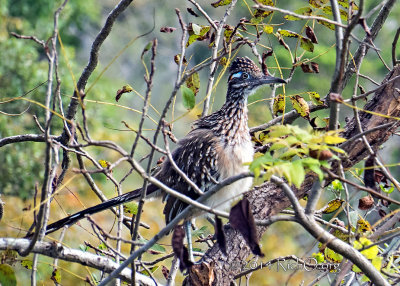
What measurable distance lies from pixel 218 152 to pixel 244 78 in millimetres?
614

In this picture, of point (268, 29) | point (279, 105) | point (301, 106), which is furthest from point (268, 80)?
point (301, 106)

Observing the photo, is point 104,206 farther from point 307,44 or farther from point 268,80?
point 307,44

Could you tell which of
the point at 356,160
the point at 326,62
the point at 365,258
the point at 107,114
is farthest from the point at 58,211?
the point at 326,62

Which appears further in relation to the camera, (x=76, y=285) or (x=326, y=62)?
(x=326, y=62)

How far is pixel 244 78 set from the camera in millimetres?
4367

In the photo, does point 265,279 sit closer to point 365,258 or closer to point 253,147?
point 253,147

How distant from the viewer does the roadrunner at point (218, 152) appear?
404 cm

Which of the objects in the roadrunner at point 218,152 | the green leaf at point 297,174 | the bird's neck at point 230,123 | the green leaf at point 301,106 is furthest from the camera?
the bird's neck at point 230,123

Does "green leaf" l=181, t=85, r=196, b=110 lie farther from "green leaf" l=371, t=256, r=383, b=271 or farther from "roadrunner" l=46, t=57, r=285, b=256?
"roadrunner" l=46, t=57, r=285, b=256

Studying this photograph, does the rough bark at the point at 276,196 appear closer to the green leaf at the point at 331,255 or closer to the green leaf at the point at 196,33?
the green leaf at the point at 331,255

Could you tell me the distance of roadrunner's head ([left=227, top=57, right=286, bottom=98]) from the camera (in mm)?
4336

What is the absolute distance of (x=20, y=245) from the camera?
2.74m

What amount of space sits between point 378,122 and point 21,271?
24.4 ft

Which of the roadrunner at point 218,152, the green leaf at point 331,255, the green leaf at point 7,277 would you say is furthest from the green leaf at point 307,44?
the green leaf at point 7,277
